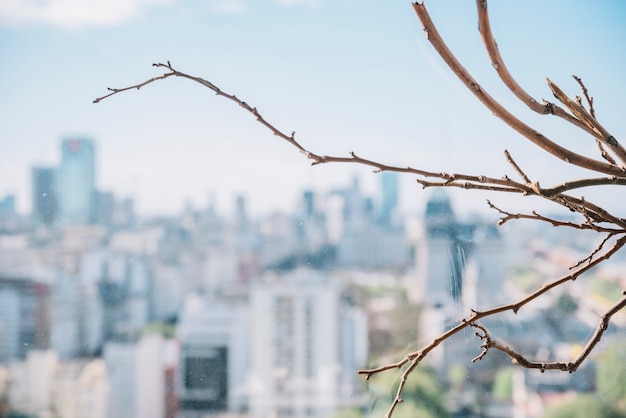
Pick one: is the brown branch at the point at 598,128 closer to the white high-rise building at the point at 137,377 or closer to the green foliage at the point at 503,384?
the green foliage at the point at 503,384

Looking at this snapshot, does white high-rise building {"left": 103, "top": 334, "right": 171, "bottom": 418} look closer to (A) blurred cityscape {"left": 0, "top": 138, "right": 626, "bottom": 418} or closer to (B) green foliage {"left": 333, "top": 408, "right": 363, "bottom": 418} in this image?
(A) blurred cityscape {"left": 0, "top": 138, "right": 626, "bottom": 418}

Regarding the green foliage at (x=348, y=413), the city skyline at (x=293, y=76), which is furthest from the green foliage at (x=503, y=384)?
the green foliage at (x=348, y=413)

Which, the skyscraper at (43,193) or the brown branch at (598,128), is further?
the skyscraper at (43,193)

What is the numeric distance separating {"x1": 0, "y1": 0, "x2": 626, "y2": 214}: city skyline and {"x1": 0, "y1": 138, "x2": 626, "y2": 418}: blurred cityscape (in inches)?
14.5

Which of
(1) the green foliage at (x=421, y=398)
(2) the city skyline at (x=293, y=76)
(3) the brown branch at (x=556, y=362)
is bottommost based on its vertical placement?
(1) the green foliage at (x=421, y=398)

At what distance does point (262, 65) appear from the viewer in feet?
4.30

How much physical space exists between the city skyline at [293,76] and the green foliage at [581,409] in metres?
0.69

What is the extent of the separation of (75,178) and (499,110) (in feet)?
9.43

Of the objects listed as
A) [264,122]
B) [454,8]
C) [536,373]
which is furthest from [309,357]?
[264,122]

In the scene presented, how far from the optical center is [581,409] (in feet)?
5.84

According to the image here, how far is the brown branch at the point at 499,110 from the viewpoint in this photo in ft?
1.03

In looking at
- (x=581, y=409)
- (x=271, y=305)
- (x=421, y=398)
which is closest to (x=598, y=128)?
(x=421, y=398)

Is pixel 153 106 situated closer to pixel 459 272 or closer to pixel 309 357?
pixel 459 272

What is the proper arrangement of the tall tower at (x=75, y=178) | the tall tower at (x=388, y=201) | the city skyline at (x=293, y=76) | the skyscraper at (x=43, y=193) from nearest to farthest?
the city skyline at (x=293, y=76) → the skyscraper at (x=43, y=193) → the tall tower at (x=75, y=178) → the tall tower at (x=388, y=201)
